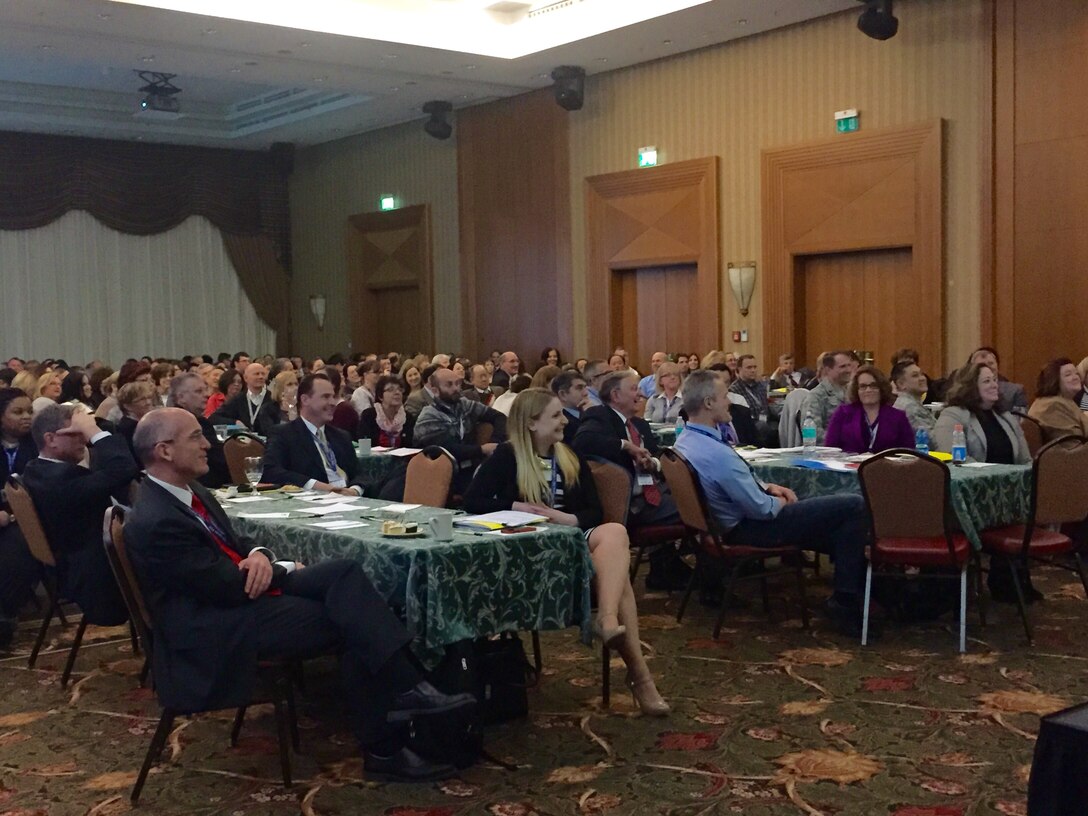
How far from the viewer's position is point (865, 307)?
43.4 ft

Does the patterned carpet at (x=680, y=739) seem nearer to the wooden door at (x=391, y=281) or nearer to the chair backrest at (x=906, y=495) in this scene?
the chair backrest at (x=906, y=495)

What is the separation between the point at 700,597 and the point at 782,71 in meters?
8.40

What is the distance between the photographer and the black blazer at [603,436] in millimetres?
6609

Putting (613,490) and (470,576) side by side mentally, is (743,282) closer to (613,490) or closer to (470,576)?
(613,490)

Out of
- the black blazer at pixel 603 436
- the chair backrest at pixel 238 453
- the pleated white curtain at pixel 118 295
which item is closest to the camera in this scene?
the black blazer at pixel 603 436

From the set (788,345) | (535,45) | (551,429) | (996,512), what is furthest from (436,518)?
(535,45)

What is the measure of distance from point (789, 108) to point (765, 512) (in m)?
8.63

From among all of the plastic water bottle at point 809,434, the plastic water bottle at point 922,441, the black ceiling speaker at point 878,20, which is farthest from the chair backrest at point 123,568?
the black ceiling speaker at point 878,20

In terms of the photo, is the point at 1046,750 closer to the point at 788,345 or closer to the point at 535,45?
the point at 788,345

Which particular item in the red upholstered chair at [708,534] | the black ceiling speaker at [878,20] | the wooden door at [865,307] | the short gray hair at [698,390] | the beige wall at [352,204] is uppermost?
the black ceiling speaker at [878,20]

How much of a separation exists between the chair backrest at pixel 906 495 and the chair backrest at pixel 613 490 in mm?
1080

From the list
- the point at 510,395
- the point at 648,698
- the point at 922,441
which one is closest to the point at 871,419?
the point at 922,441

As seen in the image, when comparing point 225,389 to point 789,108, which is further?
point 789,108

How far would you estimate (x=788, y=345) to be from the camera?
13.7 metres
